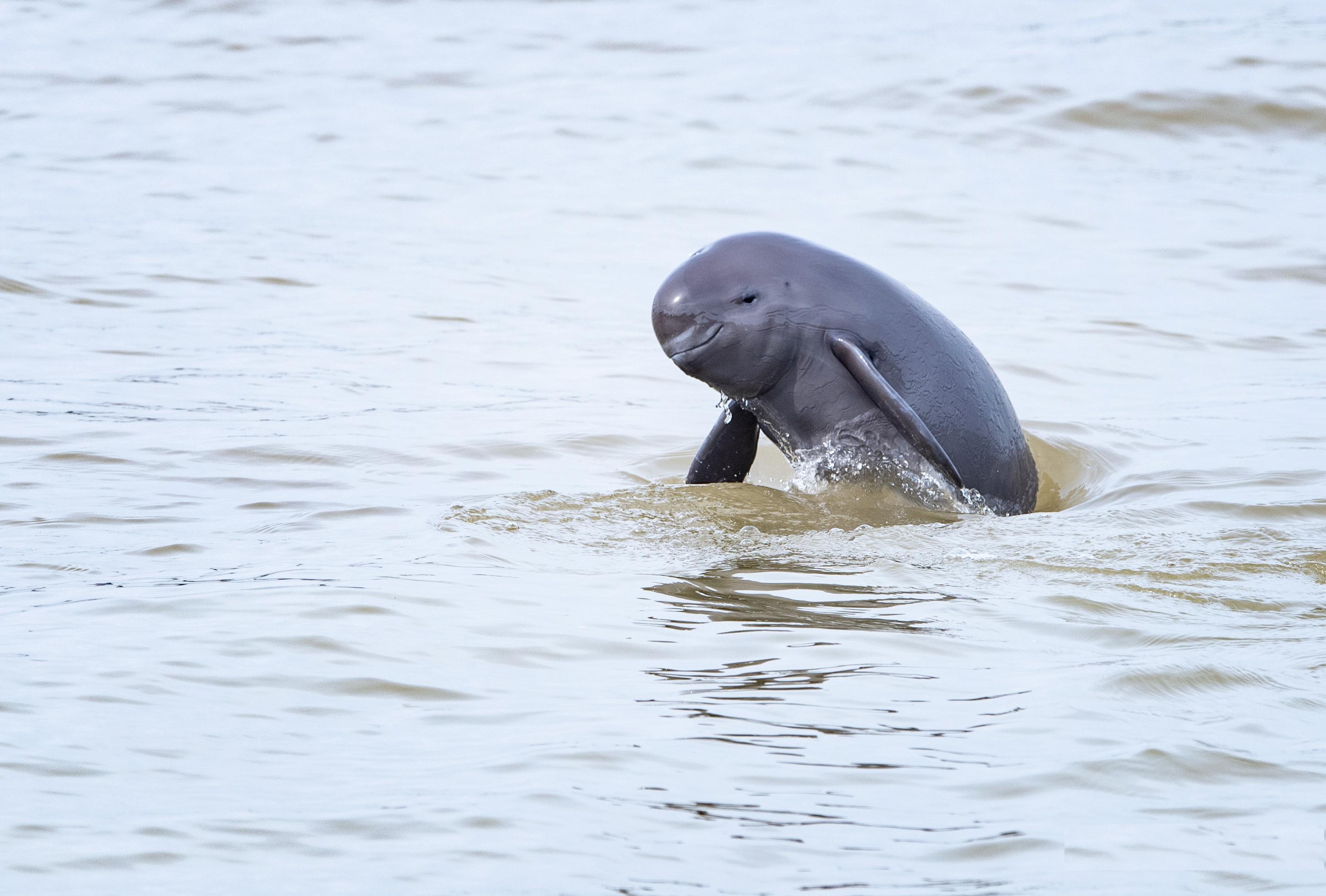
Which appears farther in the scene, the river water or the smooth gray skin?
the smooth gray skin

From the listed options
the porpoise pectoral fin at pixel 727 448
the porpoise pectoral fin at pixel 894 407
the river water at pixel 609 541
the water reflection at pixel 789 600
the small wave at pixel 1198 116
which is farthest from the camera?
the small wave at pixel 1198 116

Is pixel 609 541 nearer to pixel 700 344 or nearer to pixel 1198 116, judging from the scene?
pixel 700 344

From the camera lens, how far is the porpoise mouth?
6770 millimetres

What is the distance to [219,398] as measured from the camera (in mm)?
9469

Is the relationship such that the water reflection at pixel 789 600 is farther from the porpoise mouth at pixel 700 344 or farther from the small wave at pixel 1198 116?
the small wave at pixel 1198 116

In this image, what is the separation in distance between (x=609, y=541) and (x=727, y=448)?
1.24m

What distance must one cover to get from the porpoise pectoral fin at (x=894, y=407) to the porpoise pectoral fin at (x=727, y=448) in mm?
745

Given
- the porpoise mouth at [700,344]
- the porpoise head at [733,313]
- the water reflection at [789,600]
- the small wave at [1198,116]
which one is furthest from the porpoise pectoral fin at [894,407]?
the small wave at [1198,116]

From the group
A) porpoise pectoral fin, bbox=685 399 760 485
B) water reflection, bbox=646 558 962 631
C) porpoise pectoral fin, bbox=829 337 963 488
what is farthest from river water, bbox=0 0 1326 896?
porpoise pectoral fin, bbox=829 337 963 488

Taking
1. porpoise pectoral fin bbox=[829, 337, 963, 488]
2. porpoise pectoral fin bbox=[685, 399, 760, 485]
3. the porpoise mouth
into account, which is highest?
the porpoise mouth

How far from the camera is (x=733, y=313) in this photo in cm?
677

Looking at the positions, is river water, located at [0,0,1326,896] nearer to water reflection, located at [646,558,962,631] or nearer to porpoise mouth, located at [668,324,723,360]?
water reflection, located at [646,558,962,631]

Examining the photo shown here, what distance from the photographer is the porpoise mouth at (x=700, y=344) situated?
6770 mm

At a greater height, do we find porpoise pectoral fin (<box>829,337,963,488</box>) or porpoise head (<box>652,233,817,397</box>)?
porpoise head (<box>652,233,817,397</box>)
